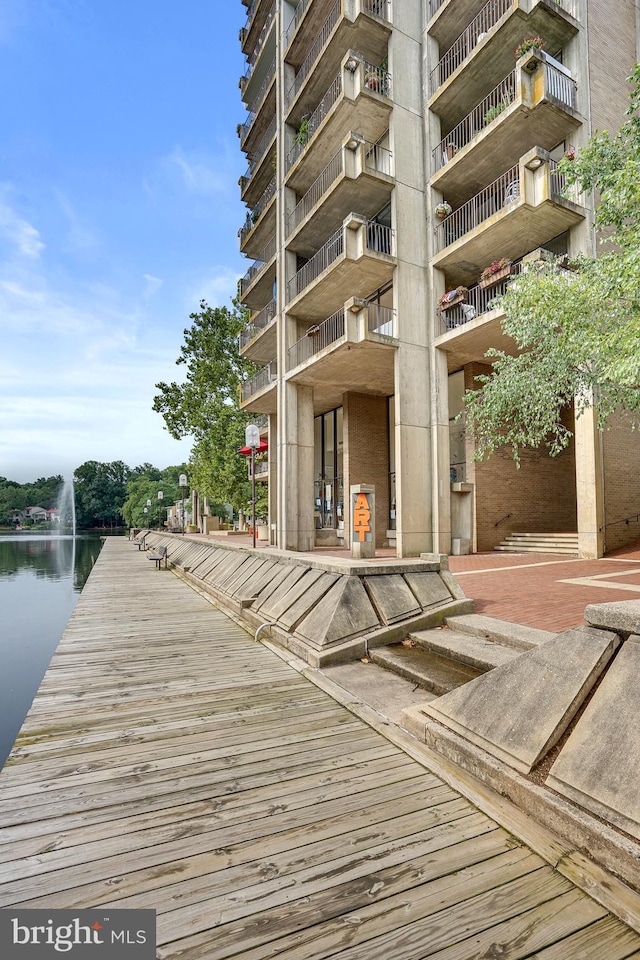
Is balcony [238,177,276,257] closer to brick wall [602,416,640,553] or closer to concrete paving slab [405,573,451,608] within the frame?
brick wall [602,416,640,553]

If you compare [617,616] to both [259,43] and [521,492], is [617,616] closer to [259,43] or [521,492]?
[521,492]

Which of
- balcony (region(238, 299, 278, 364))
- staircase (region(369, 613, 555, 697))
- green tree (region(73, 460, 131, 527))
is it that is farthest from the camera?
green tree (region(73, 460, 131, 527))

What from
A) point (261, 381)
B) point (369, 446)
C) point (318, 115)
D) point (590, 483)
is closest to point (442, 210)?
point (318, 115)

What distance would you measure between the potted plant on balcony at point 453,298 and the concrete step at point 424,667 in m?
10.7

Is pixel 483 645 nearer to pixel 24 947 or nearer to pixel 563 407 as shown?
pixel 24 947

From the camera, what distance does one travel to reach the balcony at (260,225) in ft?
62.6

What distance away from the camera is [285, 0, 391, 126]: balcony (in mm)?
13406

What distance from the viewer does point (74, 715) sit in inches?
152

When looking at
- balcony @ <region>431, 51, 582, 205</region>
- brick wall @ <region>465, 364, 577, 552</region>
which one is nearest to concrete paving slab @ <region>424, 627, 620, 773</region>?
brick wall @ <region>465, 364, 577, 552</region>

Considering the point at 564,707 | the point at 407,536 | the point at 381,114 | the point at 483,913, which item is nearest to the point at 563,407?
the point at 407,536

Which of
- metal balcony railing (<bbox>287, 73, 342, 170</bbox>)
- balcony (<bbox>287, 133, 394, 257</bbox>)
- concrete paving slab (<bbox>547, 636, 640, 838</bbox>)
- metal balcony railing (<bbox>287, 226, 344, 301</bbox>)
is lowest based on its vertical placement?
concrete paving slab (<bbox>547, 636, 640, 838</bbox>)

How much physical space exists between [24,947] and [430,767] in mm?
2088

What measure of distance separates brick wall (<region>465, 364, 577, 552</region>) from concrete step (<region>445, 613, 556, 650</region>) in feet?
30.0

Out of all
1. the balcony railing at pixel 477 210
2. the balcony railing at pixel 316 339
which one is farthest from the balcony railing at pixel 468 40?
the balcony railing at pixel 316 339
